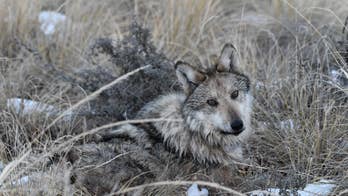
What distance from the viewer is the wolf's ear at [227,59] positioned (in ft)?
16.4

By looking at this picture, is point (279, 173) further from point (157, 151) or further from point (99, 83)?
point (99, 83)

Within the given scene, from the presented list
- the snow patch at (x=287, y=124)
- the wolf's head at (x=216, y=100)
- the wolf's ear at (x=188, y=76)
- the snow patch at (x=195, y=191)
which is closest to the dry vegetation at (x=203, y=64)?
the snow patch at (x=287, y=124)

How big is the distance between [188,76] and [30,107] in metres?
1.75

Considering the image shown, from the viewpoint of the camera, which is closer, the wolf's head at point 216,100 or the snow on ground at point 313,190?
the snow on ground at point 313,190

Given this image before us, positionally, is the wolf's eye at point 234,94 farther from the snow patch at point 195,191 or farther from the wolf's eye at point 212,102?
the snow patch at point 195,191

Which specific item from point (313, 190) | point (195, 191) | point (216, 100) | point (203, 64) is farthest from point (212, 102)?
point (203, 64)

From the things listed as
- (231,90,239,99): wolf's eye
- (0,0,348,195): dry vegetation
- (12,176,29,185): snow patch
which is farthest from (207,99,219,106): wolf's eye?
(12,176,29,185): snow patch

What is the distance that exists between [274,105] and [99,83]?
173 cm

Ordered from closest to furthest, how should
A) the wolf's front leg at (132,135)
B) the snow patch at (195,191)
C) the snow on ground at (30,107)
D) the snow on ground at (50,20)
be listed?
1. the snow patch at (195,191)
2. the wolf's front leg at (132,135)
3. the snow on ground at (30,107)
4. the snow on ground at (50,20)

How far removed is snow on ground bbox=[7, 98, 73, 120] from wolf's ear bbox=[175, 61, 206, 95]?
52.5 inches

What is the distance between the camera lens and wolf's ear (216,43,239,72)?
5.01 meters

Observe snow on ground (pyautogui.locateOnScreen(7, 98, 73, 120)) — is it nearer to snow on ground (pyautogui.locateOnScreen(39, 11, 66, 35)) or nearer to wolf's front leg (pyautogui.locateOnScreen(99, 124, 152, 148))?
wolf's front leg (pyautogui.locateOnScreen(99, 124, 152, 148))

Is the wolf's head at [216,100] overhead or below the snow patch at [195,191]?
overhead

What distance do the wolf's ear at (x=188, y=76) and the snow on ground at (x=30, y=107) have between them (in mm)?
1332
